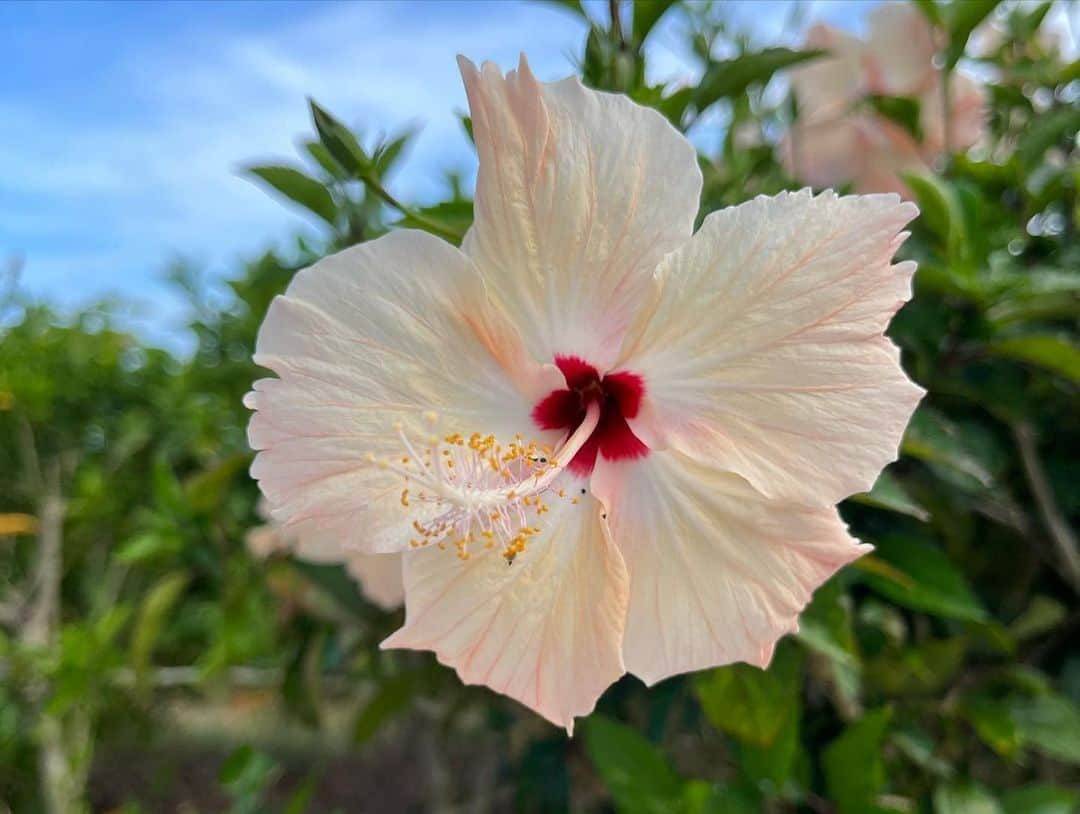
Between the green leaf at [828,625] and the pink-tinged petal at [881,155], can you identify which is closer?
the green leaf at [828,625]

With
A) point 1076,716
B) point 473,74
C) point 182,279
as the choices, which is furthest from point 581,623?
point 182,279

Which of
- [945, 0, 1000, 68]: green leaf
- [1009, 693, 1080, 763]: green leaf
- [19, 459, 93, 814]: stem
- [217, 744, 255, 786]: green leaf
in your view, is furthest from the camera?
[19, 459, 93, 814]: stem

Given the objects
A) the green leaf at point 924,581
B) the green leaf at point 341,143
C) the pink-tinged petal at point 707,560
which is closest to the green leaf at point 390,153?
the green leaf at point 341,143

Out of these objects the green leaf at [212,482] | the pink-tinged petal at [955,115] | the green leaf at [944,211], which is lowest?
the green leaf at [212,482]

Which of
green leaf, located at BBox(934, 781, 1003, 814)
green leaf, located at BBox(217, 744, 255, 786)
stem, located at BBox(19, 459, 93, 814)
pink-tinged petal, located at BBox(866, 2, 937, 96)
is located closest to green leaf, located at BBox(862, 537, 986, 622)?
green leaf, located at BBox(934, 781, 1003, 814)

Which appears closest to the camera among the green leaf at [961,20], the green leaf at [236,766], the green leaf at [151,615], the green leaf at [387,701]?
the green leaf at [961,20]

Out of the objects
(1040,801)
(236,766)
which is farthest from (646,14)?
(236,766)

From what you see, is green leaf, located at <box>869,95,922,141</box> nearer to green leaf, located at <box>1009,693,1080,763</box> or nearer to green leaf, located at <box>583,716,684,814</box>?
green leaf, located at <box>1009,693,1080,763</box>

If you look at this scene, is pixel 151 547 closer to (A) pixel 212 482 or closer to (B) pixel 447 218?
(A) pixel 212 482

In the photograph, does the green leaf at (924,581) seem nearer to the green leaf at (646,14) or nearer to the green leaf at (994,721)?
the green leaf at (994,721)
